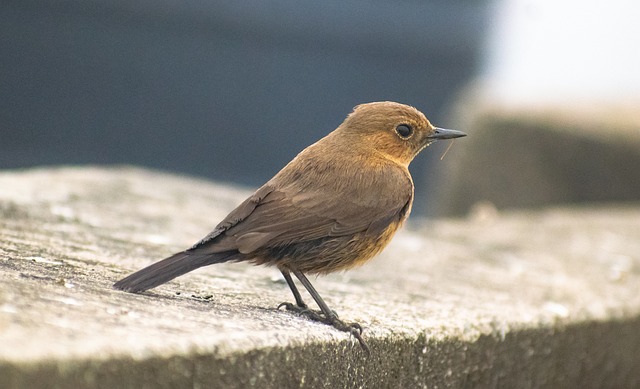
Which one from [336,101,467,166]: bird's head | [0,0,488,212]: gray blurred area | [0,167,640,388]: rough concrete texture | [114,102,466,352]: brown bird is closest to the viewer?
[0,167,640,388]: rough concrete texture

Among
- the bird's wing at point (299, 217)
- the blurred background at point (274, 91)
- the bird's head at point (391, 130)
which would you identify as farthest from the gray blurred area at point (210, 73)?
the bird's wing at point (299, 217)

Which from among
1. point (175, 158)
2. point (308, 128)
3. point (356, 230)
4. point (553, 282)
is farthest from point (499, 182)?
point (356, 230)

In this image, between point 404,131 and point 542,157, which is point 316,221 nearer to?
point 404,131

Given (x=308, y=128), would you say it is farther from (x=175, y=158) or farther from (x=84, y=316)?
(x=84, y=316)

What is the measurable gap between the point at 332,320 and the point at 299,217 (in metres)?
0.39

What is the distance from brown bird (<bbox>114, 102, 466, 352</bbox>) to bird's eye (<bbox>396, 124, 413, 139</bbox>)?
4.9 inches

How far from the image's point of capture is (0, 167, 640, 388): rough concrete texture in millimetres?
2350

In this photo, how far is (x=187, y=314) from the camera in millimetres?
2777

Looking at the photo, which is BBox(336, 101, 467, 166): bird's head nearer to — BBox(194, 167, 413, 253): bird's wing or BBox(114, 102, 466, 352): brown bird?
BBox(114, 102, 466, 352): brown bird

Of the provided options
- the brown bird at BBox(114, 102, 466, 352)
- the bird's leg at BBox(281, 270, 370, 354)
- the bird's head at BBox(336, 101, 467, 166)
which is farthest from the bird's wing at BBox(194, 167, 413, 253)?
the bird's head at BBox(336, 101, 467, 166)

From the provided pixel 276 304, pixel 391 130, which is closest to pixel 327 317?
pixel 276 304

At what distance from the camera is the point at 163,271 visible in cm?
302

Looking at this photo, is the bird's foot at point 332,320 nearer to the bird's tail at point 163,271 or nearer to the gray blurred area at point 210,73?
the bird's tail at point 163,271

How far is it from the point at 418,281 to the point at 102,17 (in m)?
5.27
